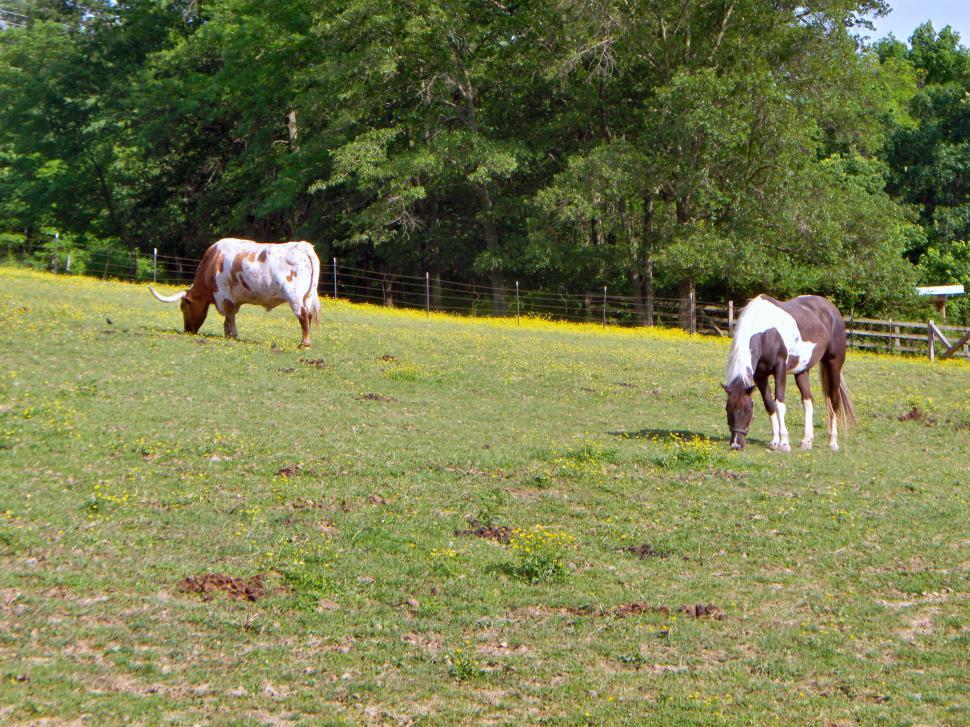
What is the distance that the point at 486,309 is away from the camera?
4466 centimetres

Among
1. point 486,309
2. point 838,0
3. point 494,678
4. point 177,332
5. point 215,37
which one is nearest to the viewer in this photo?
point 494,678

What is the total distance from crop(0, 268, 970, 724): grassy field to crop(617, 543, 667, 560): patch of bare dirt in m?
0.03

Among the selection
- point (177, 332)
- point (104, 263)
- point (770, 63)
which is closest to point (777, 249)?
point (770, 63)

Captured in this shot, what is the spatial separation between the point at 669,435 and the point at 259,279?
10.1 meters

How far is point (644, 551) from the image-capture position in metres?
11.4

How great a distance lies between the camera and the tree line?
130 ft

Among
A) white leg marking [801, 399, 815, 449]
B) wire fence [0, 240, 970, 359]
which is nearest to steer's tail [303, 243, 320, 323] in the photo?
white leg marking [801, 399, 815, 449]

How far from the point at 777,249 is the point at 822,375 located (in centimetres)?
2329

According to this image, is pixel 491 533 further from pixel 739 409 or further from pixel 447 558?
pixel 739 409

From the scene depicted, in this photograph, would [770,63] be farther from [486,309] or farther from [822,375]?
[822,375]

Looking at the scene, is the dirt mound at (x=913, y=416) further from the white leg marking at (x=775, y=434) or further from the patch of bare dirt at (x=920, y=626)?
the patch of bare dirt at (x=920, y=626)

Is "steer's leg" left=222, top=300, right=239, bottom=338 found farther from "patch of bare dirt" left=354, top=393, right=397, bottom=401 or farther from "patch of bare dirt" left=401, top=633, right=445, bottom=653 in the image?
"patch of bare dirt" left=401, top=633, right=445, bottom=653

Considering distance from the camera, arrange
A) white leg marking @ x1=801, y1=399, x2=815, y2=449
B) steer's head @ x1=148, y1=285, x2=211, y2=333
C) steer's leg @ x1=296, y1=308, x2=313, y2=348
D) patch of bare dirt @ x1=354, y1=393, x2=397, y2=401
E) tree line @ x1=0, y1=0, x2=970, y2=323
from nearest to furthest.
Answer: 1. white leg marking @ x1=801, y1=399, x2=815, y2=449
2. patch of bare dirt @ x1=354, y1=393, x2=397, y2=401
3. steer's leg @ x1=296, y1=308, x2=313, y2=348
4. steer's head @ x1=148, y1=285, x2=211, y2=333
5. tree line @ x1=0, y1=0, x2=970, y2=323

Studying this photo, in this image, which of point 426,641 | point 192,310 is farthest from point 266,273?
point 426,641
